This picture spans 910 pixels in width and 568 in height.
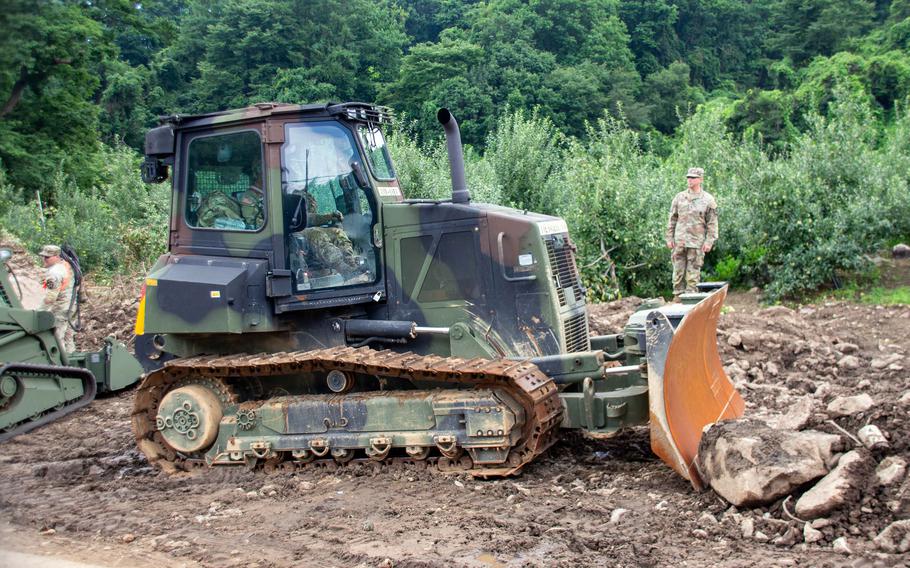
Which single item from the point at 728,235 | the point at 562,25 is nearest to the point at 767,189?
the point at 728,235

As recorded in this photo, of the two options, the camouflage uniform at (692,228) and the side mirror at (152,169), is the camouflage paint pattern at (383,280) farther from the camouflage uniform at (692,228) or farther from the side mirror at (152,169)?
the camouflage uniform at (692,228)

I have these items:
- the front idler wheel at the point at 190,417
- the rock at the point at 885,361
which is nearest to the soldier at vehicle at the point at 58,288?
the front idler wheel at the point at 190,417

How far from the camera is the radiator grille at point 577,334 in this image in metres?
7.18

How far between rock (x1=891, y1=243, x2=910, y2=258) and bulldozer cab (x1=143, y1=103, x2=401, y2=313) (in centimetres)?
1057

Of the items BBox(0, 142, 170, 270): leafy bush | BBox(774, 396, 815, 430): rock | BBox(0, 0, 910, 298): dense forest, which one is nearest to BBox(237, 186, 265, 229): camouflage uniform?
BBox(0, 0, 910, 298): dense forest

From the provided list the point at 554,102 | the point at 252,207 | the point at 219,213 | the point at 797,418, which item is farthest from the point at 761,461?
the point at 554,102

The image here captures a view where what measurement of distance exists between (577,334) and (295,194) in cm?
255

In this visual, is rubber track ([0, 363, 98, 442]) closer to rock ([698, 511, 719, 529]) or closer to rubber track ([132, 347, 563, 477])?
rubber track ([132, 347, 563, 477])

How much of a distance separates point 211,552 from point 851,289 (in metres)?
11.4

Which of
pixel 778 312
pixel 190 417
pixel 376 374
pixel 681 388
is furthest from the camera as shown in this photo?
pixel 778 312

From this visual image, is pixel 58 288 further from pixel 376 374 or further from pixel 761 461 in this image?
pixel 761 461

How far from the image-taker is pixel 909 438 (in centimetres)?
546

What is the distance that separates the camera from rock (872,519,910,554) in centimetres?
459

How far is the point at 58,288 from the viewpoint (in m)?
10.6
